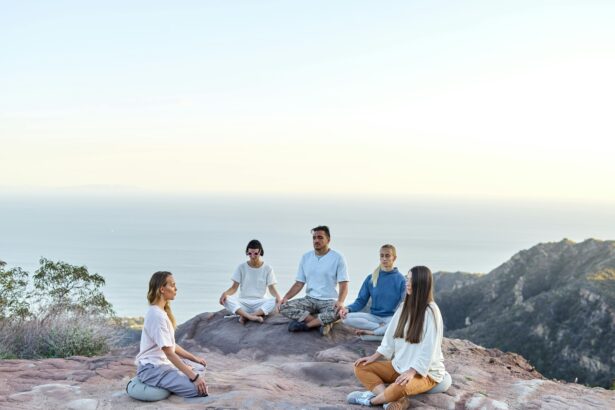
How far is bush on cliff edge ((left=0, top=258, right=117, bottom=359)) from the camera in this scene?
12016 millimetres

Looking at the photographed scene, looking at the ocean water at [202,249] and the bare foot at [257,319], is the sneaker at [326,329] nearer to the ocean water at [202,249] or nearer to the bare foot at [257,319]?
the bare foot at [257,319]

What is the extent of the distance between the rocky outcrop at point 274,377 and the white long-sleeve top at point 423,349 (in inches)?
18.7

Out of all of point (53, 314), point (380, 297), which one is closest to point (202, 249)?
point (53, 314)

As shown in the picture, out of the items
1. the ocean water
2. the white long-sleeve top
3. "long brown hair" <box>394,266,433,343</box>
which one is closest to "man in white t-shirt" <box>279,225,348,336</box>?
the white long-sleeve top

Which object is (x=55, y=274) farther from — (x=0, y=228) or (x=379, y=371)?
(x=0, y=228)

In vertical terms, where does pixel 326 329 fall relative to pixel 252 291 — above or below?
A: below

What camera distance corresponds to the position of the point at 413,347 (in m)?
6.64

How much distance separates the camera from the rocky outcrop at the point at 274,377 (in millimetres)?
6809

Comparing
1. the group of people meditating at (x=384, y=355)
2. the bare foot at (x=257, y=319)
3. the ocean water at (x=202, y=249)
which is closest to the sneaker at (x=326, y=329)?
the bare foot at (x=257, y=319)

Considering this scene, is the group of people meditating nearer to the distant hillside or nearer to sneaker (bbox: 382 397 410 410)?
sneaker (bbox: 382 397 410 410)

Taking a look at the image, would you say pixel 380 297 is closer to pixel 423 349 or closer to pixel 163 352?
pixel 423 349

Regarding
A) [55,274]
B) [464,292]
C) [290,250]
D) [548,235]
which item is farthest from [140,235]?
[55,274]

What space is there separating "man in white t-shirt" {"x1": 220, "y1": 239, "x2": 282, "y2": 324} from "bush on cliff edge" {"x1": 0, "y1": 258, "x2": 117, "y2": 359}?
3.07 metres

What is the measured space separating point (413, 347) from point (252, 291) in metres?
4.62
